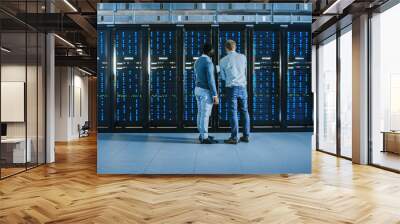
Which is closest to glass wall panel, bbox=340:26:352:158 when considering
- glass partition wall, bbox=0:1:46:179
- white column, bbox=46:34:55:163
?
white column, bbox=46:34:55:163

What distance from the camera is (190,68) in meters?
5.45

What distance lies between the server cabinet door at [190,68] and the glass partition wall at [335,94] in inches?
160

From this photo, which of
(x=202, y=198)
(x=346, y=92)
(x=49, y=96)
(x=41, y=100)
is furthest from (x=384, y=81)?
(x=41, y=100)

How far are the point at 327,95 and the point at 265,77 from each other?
4.55 m

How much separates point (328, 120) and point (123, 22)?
6.19m

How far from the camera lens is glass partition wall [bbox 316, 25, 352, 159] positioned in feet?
26.3

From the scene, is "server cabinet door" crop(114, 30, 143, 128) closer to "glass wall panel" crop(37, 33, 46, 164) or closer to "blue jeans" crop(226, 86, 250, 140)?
"blue jeans" crop(226, 86, 250, 140)

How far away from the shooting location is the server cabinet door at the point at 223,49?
17.8 ft

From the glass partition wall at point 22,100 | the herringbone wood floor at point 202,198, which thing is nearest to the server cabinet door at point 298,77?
the herringbone wood floor at point 202,198

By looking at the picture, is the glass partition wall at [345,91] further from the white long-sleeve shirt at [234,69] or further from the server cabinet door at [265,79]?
the white long-sleeve shirt at [234,69]

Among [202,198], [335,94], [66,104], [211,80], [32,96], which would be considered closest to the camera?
[202,198]

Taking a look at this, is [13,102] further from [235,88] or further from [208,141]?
[235,88]

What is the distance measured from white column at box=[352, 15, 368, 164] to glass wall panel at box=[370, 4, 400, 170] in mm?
129

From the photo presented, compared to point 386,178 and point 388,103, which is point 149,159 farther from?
point 388,103
